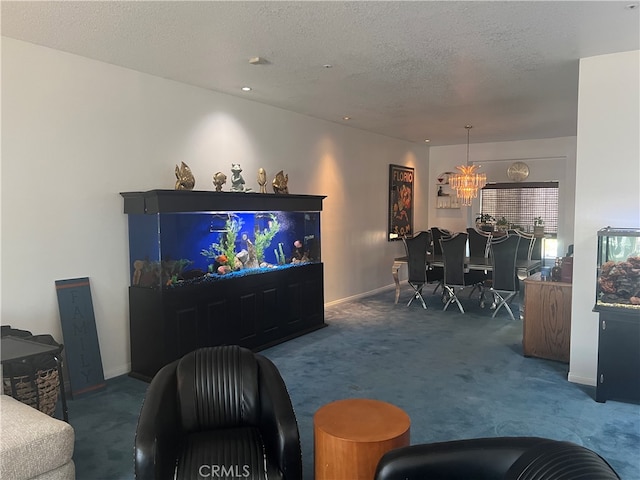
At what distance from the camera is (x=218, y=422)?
7.56 feet

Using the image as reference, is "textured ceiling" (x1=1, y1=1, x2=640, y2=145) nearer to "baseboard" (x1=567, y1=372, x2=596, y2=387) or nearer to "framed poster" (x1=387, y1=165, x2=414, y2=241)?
"baseboard" (x1=567, y1=372, x2=596, y2=387)

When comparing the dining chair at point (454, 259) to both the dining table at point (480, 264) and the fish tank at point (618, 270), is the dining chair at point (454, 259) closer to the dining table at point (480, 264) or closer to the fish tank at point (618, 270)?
the dining table at point (480, 264)

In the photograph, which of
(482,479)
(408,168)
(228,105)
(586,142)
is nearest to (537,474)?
(482,479)

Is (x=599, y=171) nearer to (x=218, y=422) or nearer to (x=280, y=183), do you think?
(x=280, y=183)

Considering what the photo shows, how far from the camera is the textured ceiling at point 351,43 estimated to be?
295 centimetres

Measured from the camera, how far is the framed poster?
27.9ft

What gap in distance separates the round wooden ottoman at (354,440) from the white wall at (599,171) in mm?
2491

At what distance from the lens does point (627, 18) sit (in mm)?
3064

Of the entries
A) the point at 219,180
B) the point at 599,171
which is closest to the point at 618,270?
the point at 599,171

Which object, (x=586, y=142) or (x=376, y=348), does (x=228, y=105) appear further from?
(x=586, y=142)

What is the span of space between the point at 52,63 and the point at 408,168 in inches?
254

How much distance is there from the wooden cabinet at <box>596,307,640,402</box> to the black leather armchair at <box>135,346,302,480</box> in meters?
2.64

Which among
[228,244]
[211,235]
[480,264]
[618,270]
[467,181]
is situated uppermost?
[467,181]

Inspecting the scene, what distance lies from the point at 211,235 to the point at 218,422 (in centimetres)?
251
